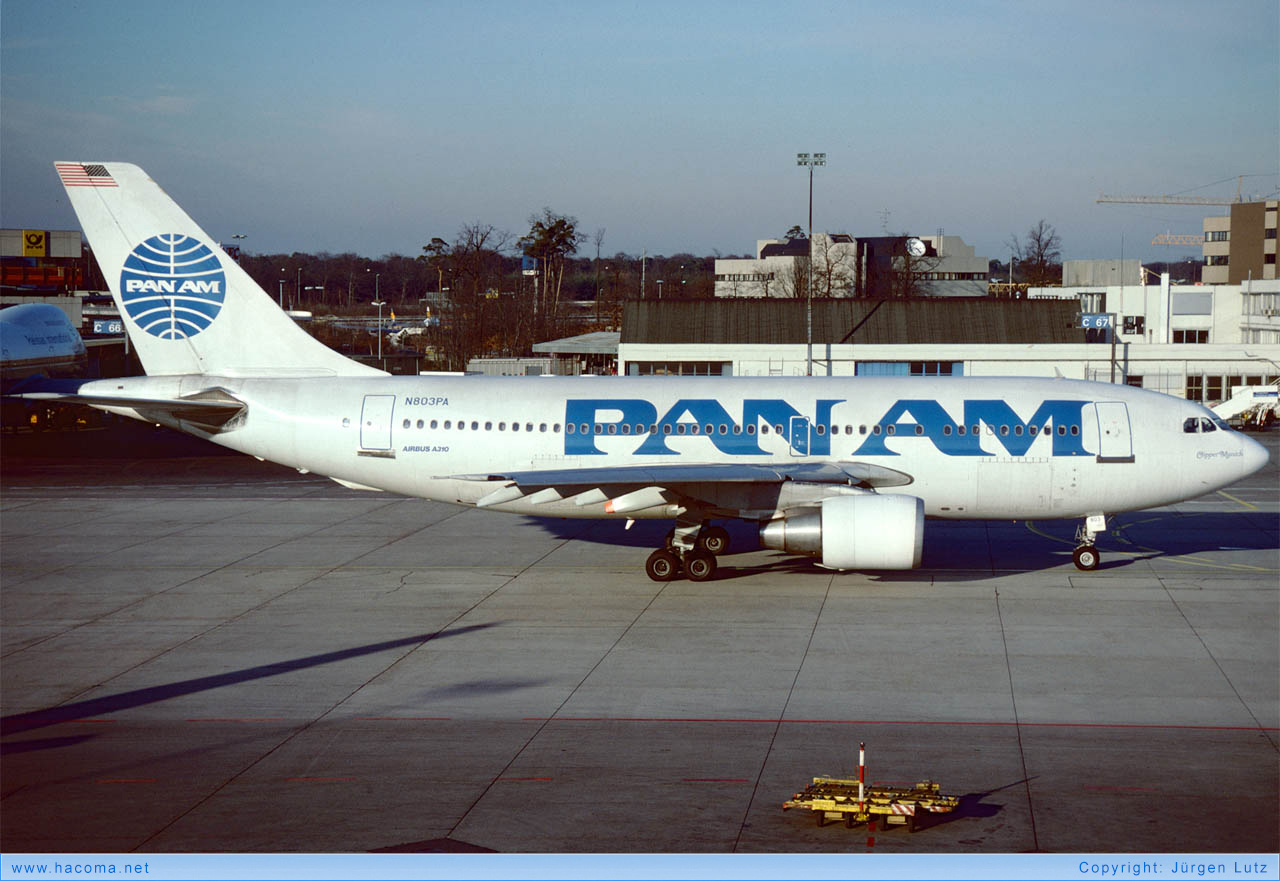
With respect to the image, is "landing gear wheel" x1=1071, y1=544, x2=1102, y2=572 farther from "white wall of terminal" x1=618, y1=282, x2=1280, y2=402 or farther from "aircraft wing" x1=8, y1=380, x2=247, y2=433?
"white wall of terminal" x1=618, y1=282, x2=1280, y2=402

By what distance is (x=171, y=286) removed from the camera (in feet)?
94.0

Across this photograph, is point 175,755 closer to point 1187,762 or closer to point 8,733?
point 8,733

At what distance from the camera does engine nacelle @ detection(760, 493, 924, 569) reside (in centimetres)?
2422

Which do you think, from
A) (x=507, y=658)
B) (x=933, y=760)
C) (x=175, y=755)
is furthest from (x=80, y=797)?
(x=933, y=760)

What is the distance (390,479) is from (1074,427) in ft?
53.0

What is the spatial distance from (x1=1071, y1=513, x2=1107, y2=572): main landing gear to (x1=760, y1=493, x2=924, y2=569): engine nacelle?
549 centimetres

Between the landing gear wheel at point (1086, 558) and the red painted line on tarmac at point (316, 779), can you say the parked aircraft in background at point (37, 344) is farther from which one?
the landing gear wheel at point (1086, 558)

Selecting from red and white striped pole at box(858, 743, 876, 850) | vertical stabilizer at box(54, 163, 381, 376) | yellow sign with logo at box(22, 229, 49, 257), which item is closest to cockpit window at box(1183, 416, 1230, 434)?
red and white striped pole at box(858, 743, 876, 850)

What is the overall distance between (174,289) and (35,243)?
321 feet

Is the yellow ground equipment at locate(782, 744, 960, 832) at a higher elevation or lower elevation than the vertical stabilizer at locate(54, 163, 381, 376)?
lower

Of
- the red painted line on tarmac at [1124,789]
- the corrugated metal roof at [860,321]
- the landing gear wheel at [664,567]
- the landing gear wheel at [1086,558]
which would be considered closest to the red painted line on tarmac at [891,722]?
the red painted line on tarmac at [1124,789]

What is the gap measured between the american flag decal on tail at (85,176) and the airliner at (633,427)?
1.6 inches

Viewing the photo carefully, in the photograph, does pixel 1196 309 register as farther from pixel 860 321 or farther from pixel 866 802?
pixel 866 802

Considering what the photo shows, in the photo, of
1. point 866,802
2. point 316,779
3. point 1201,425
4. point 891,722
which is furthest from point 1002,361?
point 316,779
